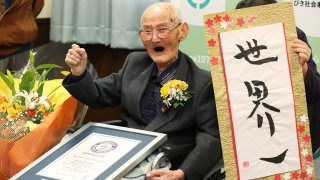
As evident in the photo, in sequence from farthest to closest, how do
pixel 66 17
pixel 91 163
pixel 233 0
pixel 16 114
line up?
pixel 66 17
pixel 233 0
pixel 16 114
pixel 91 163

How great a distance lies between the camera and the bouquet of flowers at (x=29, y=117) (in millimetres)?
1715

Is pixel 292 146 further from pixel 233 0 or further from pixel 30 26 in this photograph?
pixel 30 26

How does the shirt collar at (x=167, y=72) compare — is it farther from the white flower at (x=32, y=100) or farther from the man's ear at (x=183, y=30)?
the white flower at (x=32, y=100)

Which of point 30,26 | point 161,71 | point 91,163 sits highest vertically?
point 30,26

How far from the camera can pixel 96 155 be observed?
158cm

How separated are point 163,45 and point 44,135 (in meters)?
0.59

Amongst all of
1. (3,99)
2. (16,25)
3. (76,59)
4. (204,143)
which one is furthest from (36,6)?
(204,143)

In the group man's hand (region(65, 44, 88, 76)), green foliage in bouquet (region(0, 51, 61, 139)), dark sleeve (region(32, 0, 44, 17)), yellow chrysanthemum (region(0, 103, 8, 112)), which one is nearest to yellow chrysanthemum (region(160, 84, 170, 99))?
man's hand (region(65, 44, 88, 76))

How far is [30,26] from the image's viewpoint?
2660 millimetres

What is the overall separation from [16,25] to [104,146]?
1.30 metres

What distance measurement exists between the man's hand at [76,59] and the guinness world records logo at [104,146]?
0.31 meters

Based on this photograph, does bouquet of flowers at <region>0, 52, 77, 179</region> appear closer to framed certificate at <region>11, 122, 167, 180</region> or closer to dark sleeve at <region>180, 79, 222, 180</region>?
framed certificate at <region>11, 122, 167, 180</region>

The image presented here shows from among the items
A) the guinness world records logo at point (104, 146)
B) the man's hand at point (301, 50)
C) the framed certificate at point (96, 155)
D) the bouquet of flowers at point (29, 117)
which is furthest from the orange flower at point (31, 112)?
the man's hand at point (301, 50)

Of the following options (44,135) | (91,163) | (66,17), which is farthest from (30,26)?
(91,163)
